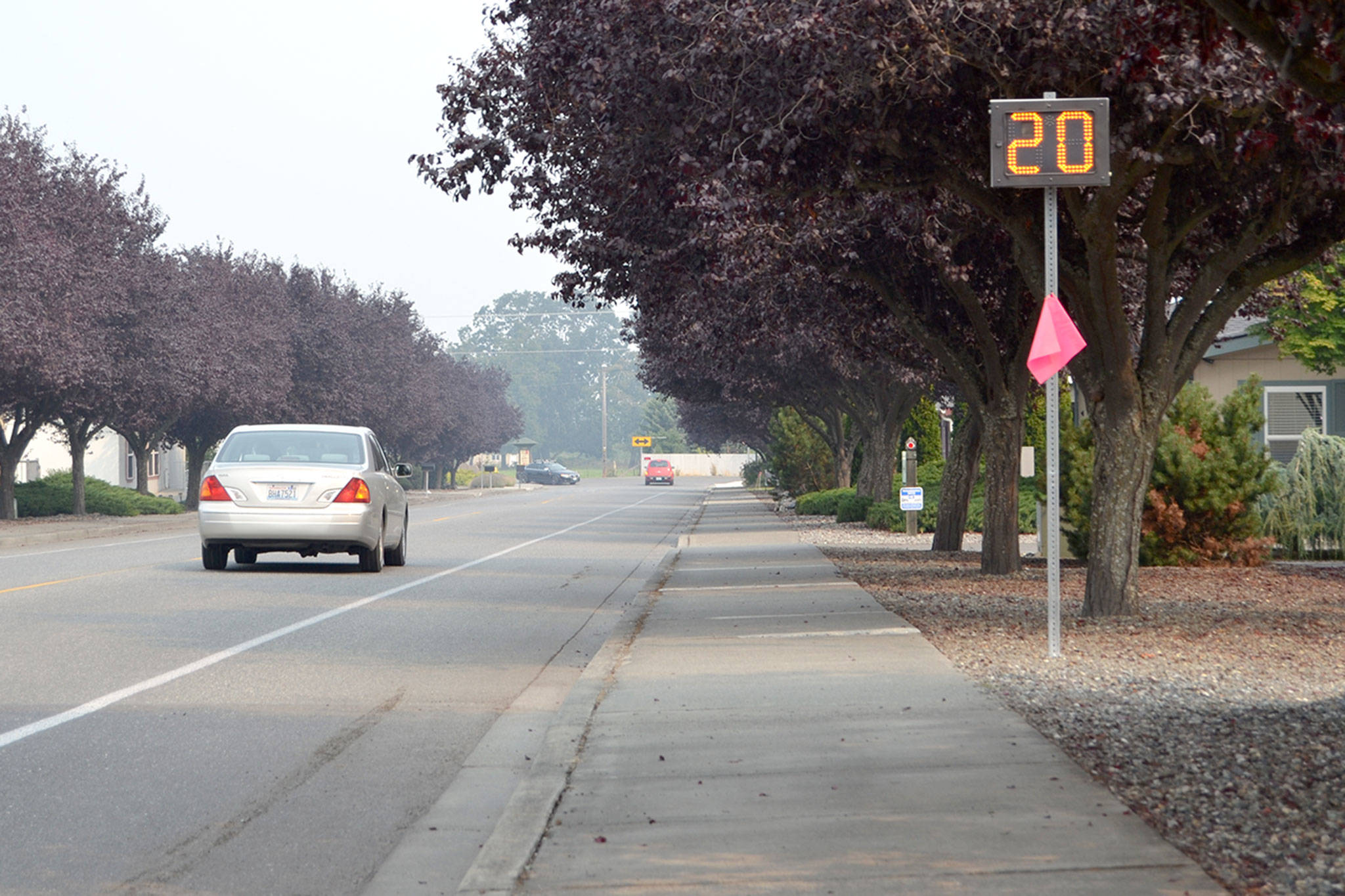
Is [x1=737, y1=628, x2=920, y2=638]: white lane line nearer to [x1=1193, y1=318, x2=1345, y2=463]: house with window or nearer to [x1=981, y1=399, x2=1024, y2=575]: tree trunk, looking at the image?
[x1=981, y1=399, x2=1024, y2=575]: tree trunk

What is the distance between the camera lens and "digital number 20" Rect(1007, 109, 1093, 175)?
9.84m

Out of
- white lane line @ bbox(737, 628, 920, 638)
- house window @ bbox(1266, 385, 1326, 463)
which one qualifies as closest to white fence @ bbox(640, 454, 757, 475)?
house window @ bbox(1266, 385, 1326, 463)

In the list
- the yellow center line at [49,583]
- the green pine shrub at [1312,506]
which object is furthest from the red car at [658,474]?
the yellow center line at [49,583]

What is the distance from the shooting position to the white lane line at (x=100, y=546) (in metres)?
23.1

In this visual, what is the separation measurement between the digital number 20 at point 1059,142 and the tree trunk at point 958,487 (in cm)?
1160

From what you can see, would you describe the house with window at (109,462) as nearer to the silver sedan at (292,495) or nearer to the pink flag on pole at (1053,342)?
the silver sedan at (292,495)

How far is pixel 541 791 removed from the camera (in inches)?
250

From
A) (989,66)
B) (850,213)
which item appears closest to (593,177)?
(850,213)

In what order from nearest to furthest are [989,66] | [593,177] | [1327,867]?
[1327,867], [989,66], [593,177]

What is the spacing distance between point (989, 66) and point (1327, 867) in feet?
25.7

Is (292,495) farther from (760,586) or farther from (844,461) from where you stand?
(844,461)

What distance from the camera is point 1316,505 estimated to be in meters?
20.4

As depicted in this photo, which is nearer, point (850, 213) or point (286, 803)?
point (286, 803)

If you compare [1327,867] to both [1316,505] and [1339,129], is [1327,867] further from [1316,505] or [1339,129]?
[1316,505]
